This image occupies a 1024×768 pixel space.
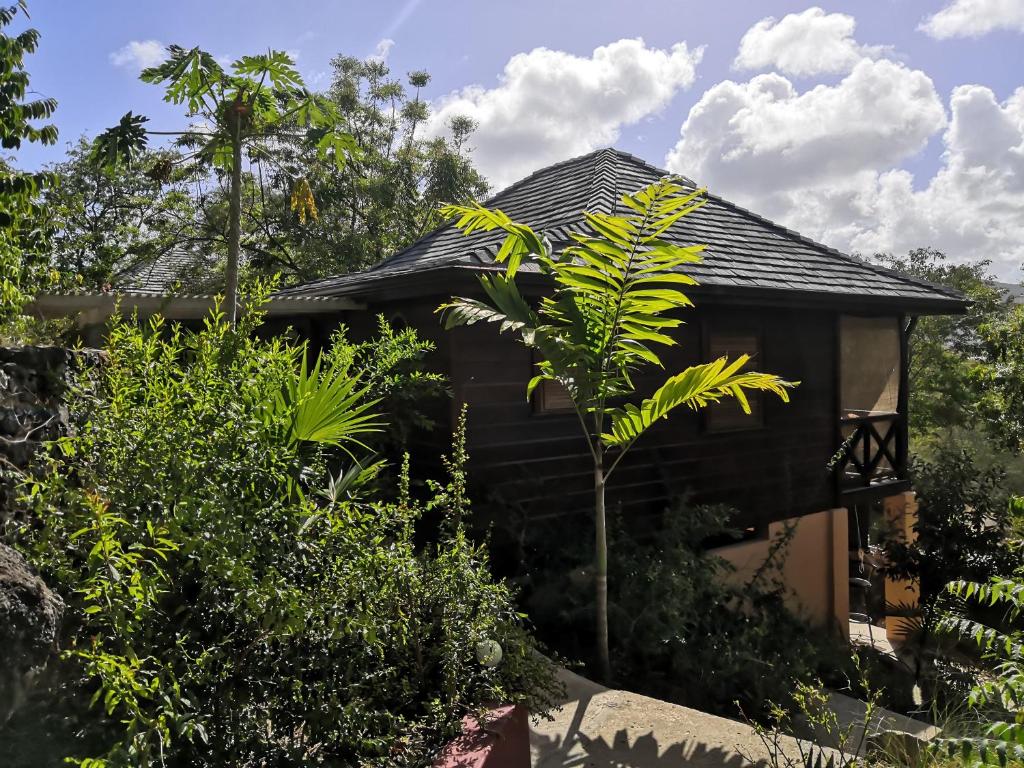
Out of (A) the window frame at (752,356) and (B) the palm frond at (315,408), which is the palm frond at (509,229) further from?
(A) the window frame at (752,356)

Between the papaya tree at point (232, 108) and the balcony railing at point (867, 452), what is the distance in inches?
300

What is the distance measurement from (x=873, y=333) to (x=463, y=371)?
661cm

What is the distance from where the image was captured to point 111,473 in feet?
8.05

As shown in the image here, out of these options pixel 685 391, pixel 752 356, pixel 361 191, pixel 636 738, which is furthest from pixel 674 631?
pixel 361 191

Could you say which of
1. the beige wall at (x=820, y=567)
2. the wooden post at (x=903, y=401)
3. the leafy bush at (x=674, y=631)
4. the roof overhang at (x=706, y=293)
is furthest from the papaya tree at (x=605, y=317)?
the wooden post at (x=903, y=401)

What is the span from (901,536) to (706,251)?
472cm

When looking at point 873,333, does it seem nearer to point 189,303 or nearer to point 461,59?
point 461,59

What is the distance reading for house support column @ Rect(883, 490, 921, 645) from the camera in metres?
9.28

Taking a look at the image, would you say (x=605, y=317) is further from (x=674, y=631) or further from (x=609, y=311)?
(x=674, y=631)

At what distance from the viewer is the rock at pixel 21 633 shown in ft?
5.62

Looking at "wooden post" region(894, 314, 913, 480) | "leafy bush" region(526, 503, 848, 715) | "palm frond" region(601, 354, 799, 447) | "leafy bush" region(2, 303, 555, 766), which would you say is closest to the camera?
"leafy bush" region(2, 303, 555, 766)

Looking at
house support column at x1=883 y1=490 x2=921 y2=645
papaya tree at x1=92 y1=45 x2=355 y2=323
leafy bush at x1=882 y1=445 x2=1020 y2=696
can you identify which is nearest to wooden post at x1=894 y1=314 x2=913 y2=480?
house support column at x1=883 y1=490 x2=921 y2=645

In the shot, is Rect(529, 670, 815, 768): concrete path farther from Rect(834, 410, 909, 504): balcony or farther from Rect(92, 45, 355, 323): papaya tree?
Rect(834, 410, 909, 504): balcony

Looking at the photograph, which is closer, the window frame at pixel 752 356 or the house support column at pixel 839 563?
Result: the window frame at pixel 752 356
